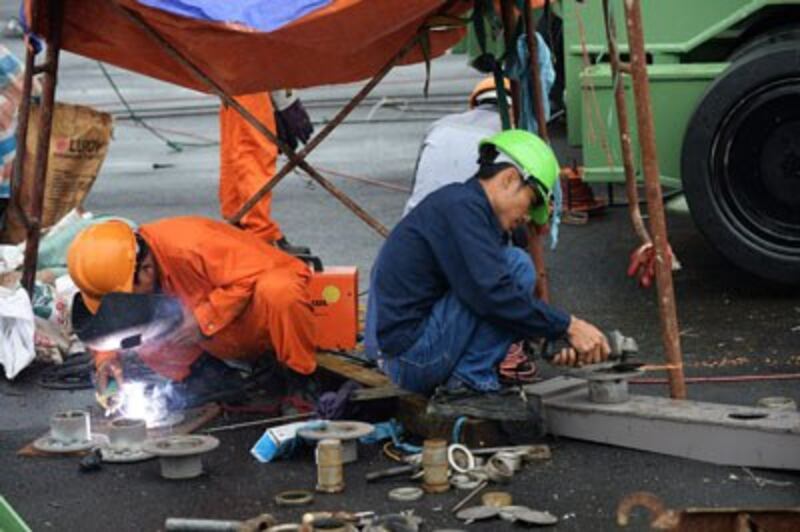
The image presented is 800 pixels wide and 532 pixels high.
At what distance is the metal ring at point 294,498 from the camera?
6.47 meters

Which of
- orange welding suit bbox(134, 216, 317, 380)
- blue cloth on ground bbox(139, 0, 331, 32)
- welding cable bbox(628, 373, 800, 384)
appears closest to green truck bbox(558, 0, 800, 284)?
welding cable bbox(628, 373, 800, 384)

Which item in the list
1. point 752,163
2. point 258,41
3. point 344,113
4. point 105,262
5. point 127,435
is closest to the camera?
point 127,435

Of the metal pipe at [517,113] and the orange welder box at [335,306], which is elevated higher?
the metal pipe at [517,113]

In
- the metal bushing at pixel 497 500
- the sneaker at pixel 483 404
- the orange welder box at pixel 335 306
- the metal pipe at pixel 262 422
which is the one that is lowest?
the metal bushing at pixel 497 500

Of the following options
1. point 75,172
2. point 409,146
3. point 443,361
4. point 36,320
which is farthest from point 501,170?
point 409,146

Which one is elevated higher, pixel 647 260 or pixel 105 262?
pixel 105 262

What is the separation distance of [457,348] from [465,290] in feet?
0.78

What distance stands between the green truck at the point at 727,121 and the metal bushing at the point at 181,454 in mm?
3202

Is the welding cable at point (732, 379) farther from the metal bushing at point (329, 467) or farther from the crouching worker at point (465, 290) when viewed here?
the metal bushing at point (329, 467)

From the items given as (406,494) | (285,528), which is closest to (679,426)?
(406,494)

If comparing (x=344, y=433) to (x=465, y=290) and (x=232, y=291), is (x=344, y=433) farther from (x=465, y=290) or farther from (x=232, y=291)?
(x=232, y=291)

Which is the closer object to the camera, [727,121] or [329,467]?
[329,467]

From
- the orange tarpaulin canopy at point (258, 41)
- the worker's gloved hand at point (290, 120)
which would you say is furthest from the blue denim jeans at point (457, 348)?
the worker's gloved hand at point (290, 120)

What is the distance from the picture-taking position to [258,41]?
763cm
